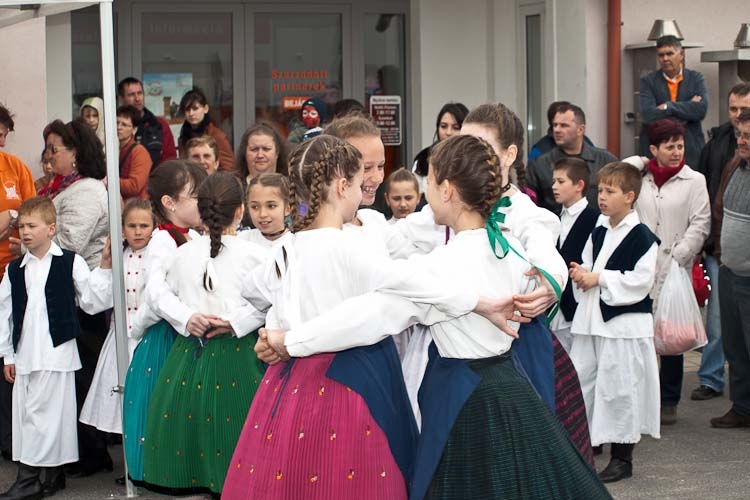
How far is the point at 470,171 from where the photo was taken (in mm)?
4297

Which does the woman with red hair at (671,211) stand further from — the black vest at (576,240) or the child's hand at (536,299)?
the child's hand at (536,299)

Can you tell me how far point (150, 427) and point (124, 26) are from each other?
25.2 ft

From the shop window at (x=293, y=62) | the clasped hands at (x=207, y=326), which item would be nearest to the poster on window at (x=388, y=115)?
the shop window at (x=293, y=62)

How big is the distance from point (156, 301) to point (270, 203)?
2.18 feet

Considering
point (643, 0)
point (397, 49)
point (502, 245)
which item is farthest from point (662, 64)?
point (502, 245)

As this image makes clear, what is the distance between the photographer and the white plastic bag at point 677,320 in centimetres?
770

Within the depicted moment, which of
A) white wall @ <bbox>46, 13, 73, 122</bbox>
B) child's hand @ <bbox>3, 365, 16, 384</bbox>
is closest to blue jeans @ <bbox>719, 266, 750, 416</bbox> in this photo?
child's hand @ <bbox>3, 365, 16, 384</bbox>

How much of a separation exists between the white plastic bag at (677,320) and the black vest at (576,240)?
754mm

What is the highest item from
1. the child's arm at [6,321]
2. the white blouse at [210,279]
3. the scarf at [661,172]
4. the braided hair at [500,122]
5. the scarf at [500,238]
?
the braided hair at [500,122]

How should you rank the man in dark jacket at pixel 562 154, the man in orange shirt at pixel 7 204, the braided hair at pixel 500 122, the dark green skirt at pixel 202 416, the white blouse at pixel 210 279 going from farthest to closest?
the man in dark jacket at pixel 562 154, the man in orange shirt at pixel 7 204, the white blouse at pixel 210 279, the dark green skirt at pixel 202 416, the braided hair at pixel 500 122

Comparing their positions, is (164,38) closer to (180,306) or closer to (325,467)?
(180,306)

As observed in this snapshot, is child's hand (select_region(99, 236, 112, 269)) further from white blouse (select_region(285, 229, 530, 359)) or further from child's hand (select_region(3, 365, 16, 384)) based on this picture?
white blouse (select_region(285, 229, 530, 359))

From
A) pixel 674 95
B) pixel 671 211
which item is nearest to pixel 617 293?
pixel 671 211

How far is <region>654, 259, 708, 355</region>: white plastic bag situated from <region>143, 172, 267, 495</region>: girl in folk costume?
2.85 metres
